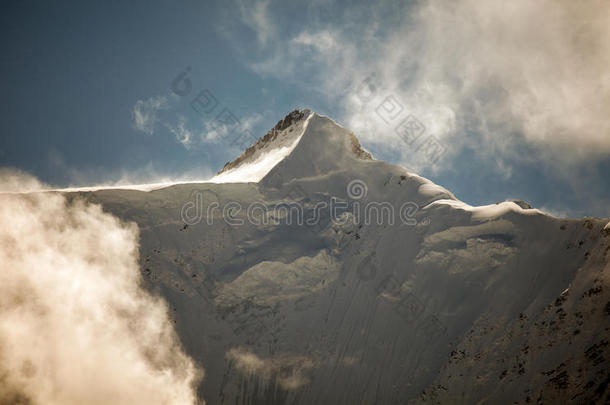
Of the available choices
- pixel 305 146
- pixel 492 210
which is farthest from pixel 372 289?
pixel 305 146

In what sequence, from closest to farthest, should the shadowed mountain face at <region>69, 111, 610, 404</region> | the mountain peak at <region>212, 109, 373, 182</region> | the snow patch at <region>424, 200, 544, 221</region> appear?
the shadowed mountain face at <region>69, 111, 610, 404</region>, the snow patch at <region>424, 200, 544, 221</region>, the mountain peak at <region>212, 109, 373, 182</region>

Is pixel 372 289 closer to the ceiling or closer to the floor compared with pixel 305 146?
closer to the floor

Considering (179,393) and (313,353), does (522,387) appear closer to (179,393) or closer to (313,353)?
(313,353)

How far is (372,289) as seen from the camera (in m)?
31.6

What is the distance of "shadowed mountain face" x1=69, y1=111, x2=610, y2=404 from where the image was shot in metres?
21.7

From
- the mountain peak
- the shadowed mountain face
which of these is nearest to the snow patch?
the shadowed mountain face

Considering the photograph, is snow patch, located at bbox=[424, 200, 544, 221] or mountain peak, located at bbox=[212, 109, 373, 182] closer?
snow patch, located at bbox=[424, 200, 544, 221]

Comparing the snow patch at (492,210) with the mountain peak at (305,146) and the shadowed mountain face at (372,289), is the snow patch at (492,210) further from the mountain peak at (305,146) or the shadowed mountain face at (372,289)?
the mountain peak at (305,146)

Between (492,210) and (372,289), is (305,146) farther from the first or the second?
(492,210)

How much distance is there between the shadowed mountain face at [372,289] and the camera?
71.1 feet

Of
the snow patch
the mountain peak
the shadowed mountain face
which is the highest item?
the mountain peak

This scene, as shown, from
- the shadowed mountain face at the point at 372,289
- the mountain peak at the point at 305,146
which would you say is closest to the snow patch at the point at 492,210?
the shadowed mountain face at the point at 372,289

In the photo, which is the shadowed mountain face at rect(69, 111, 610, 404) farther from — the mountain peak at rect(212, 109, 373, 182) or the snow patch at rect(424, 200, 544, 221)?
the mountain peak at rect(212, 109, 373, 182)

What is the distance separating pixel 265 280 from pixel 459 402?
59.8 feet
